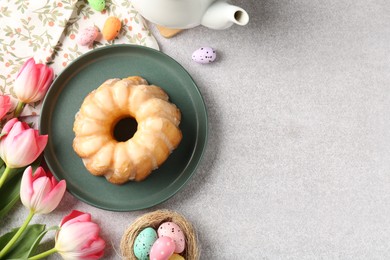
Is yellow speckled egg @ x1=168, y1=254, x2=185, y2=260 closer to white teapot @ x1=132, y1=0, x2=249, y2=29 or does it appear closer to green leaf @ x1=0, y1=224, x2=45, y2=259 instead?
green leaf @ x1=0, y1=224, x2=45, y2=259

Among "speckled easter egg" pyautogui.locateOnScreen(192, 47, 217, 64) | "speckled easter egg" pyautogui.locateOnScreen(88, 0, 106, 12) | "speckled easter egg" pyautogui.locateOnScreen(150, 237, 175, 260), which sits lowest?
"speckled easter egg" pyautogui.locateOnScreen(150, 237, 175, 260)

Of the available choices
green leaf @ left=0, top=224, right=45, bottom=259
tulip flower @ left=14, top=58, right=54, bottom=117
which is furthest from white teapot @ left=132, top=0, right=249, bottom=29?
green leaf @ left=0, top=224, right=45, bottom=259

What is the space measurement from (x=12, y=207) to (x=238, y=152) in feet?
1.47

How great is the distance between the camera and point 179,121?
2.98 ft

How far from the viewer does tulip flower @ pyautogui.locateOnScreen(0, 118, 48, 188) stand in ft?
2.74

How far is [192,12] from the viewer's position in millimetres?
809

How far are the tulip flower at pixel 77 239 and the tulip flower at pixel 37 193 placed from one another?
0.15ft

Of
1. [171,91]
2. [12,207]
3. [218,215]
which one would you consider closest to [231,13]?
[171,91]

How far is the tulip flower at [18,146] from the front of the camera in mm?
835

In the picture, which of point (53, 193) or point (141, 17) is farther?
point (141, 17)

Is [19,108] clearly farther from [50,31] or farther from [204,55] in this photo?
[204,55]

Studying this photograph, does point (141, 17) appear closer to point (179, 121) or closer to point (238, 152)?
point (179, 121)

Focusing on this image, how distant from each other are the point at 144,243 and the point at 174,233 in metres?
0.06

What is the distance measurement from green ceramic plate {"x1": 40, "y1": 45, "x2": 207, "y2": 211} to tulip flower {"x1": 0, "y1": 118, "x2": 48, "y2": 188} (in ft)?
0.22
